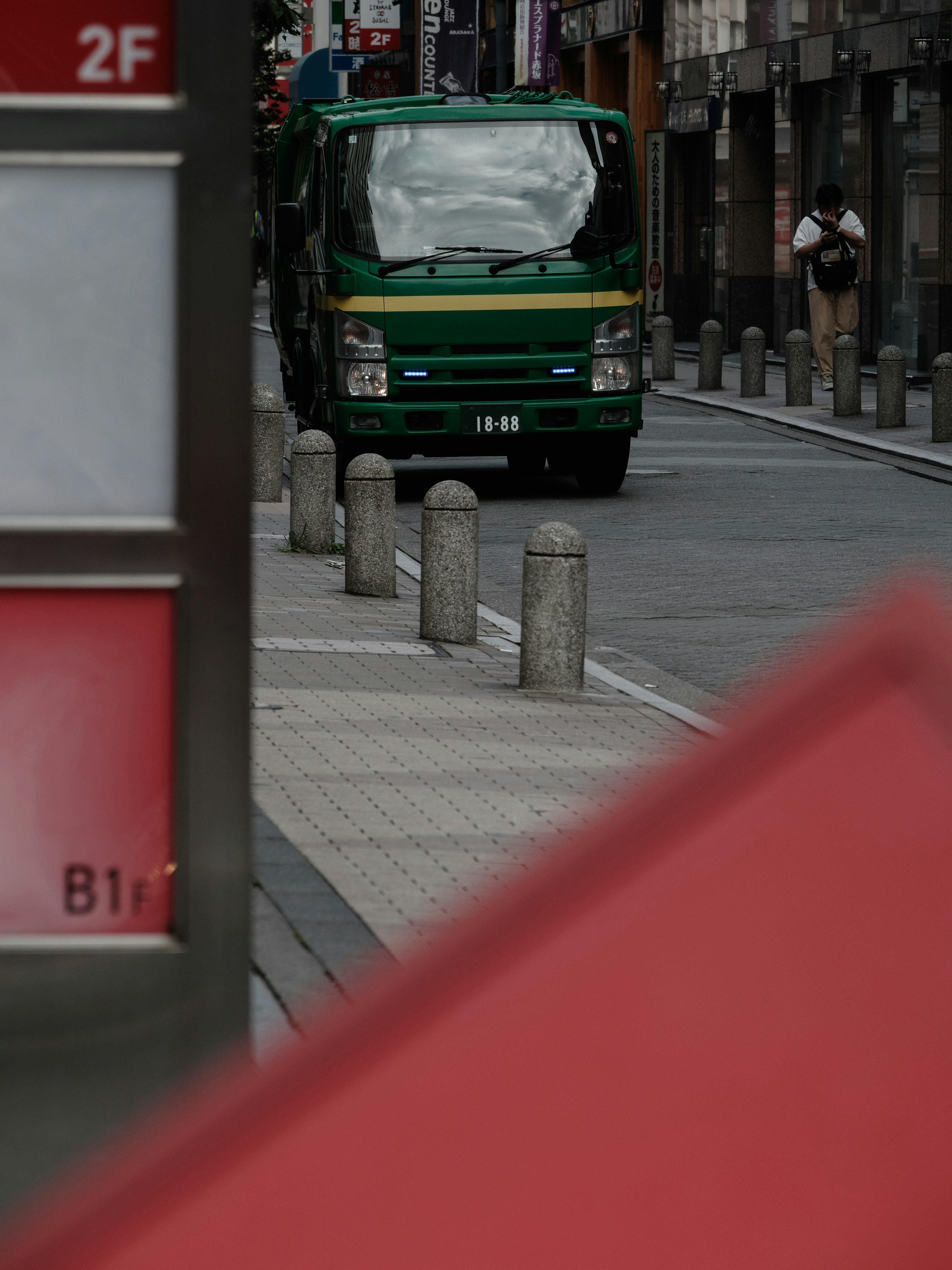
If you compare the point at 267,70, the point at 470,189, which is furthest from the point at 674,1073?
the point at 267,70

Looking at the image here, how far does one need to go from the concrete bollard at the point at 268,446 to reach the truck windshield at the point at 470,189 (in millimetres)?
1486

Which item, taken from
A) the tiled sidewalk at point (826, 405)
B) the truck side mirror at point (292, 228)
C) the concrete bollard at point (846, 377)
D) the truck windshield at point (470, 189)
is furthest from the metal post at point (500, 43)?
the truck windshield at point (470, 189)

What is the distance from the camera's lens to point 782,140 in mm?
31328

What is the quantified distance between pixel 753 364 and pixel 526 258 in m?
10.4

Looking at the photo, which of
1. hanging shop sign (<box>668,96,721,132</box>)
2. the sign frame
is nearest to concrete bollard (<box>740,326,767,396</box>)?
hanging shop sign (<box>668,96,721,132</box>)

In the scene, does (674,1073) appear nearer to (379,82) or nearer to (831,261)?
(831,261)

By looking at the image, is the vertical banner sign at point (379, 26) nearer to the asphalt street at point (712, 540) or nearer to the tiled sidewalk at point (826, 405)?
the tiled sidewalk at point (826, 405)

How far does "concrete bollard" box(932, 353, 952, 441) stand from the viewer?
18781mm

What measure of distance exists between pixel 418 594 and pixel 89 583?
29.0 ft

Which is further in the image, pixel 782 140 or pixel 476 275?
pixel 782 140

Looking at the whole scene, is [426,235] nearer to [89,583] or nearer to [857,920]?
[89,583]

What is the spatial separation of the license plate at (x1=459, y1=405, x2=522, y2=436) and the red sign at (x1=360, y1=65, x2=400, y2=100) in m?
29.5

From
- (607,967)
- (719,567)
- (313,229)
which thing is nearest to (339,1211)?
(607,967)

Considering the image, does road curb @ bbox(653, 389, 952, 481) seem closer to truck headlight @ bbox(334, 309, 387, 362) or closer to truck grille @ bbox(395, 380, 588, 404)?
truck grille @ bbox(395, 380, 588, 404)
